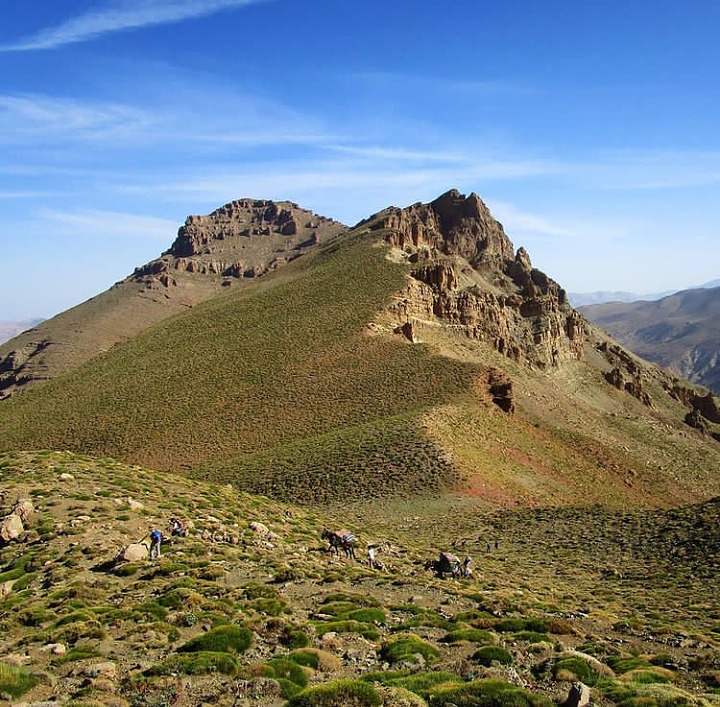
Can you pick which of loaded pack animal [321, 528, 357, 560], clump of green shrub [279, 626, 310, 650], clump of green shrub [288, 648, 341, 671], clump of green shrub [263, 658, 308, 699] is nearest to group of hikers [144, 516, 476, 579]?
loaded pack animal [321, 528, 357, 560]

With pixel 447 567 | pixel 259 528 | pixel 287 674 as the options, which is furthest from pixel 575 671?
pixel 259 528

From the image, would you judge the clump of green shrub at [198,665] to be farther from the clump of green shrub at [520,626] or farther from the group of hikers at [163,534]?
the group of hikers at [163,534]

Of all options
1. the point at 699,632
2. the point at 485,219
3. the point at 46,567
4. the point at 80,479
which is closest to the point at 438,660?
the point at 699,632

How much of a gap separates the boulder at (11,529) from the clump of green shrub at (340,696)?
16694 mm

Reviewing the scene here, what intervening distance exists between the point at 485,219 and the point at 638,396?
6254 centimetres

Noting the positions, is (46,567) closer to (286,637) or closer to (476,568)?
(286,637)

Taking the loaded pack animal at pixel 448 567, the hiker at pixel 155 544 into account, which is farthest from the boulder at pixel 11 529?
the loaded pack animal at pixel 448 567

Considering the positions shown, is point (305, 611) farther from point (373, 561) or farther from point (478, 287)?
point (478, 287)

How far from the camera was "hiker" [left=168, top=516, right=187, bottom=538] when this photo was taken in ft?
87.0

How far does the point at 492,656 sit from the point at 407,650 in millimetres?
2040

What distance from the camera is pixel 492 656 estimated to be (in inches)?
628

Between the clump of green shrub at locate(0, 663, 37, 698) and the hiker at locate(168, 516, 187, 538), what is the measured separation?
12.3m

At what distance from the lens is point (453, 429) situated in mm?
60719

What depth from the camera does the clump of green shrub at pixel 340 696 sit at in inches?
480
